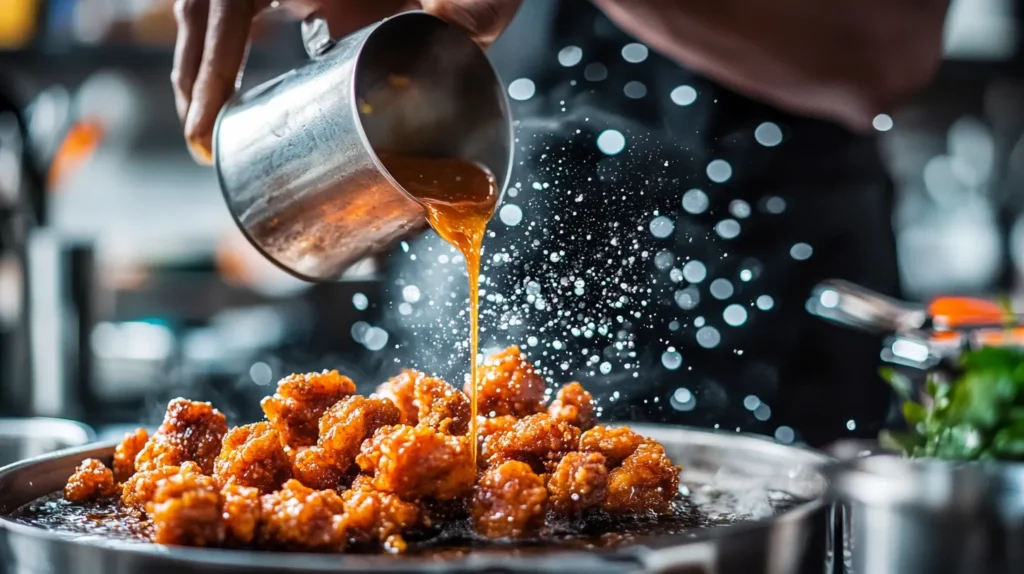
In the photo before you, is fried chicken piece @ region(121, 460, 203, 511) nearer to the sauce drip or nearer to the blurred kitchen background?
the sauce drip

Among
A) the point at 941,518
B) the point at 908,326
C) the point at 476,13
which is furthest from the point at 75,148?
the point at 941,518

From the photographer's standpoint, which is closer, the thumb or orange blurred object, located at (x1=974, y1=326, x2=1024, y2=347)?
the thumb

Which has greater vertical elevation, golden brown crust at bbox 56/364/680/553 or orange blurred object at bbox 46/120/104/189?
orange blurred object at bbox 46/120/104/189

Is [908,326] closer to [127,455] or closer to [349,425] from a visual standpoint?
[349,425]

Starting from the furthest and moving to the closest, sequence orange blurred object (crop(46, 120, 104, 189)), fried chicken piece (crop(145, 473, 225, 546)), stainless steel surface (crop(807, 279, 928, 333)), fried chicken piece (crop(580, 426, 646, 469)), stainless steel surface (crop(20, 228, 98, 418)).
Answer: orange blurred object (crop(46, 120, 104, 189)) < stainless steel surface (crop(20, 228, 98, 418)) < stainless steel surface (crop(807, 279, 928, 333)) < fried chicken piece (crop(580, 426, 646, 469)) < fried chicken piece (crop(145, 473, 225, 546))

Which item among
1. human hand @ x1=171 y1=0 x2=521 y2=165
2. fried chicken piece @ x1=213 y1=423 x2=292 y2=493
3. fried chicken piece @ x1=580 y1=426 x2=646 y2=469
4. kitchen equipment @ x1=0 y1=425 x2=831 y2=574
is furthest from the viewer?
human hand @ x1=171 y1=0 x2=521 y2=165

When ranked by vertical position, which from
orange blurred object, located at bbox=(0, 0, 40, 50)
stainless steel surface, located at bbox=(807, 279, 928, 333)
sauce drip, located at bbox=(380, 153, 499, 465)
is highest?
orange blurred object, located at bbox=(0, 0, 40, 50)

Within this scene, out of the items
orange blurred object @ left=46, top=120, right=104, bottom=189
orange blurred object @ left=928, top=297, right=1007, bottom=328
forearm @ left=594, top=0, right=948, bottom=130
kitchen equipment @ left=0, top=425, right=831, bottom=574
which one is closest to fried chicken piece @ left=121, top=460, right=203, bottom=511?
kitchen equipment @ left=0, top=425, right=831, bottom=574
